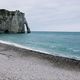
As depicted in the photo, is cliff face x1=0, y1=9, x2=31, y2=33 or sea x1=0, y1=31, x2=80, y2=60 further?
cliff face x1=0, y1=9, x2=31, y2=33

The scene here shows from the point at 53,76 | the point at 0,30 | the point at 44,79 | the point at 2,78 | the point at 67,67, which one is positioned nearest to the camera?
the point at 2,78

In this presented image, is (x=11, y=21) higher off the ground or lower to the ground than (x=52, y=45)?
higher

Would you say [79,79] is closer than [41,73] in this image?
Yes

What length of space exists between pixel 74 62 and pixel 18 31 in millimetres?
81334

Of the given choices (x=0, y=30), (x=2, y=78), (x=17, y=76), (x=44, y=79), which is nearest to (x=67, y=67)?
(x=44, y=79)

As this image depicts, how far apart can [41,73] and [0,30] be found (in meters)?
81.4

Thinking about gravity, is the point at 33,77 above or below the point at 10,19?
below

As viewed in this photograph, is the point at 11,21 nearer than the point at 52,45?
No

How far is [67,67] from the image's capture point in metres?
14.8

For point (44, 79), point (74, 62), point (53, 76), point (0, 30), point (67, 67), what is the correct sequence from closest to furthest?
point (44, 79)
point (53, 76)
point (67, 67)
point (74, 62)
point (0, 30)

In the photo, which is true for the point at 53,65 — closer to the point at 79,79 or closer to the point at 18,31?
the point at 79,79

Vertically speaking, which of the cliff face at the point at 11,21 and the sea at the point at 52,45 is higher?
the cliff face at the point at 11,21

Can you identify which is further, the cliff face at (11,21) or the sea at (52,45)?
the cliff face at (11,21)

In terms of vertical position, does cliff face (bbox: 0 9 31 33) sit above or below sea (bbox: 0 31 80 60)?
Result: above
